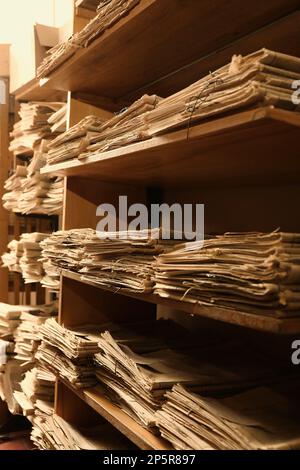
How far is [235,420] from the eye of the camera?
0.98 metres

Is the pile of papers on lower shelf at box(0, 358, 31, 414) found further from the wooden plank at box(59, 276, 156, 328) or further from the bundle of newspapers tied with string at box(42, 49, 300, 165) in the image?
the bundle of newspapers tied with string at box(42, 49, 300, 165)

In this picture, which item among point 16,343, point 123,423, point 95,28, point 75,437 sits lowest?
point 75,437

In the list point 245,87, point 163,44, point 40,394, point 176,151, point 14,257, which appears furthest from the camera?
point 14,257

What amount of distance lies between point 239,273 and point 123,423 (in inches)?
25.7

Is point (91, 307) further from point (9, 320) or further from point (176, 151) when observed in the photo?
point (9, 320)

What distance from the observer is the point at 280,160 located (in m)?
1.19

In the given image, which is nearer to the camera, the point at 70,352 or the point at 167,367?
the point at 167,367

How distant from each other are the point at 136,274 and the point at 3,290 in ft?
7.02

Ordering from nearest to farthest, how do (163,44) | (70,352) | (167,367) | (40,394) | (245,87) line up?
(245,87) < (167,367) < (163,44) < (70,352) < (40,394)

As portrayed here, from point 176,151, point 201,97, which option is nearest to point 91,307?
point 176,151

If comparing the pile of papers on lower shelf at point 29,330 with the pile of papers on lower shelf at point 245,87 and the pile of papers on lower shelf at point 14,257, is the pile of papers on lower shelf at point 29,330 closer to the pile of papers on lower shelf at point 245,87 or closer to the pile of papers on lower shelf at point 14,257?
the pile of papers on lower shelf at point 14,257

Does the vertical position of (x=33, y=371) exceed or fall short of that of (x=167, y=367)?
it falls short
